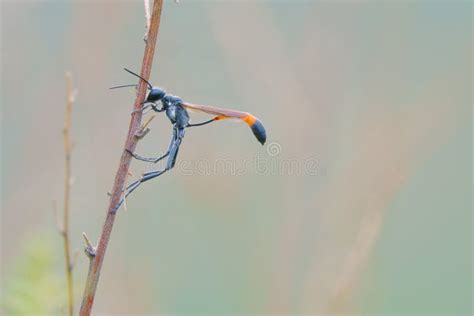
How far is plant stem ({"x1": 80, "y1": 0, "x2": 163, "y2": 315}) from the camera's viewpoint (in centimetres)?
160

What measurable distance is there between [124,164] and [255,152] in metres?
3.49

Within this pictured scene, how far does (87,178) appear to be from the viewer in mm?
4449

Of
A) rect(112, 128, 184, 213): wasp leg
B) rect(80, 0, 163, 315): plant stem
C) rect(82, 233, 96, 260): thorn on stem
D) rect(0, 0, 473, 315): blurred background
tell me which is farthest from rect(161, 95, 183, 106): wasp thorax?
rect(0, 0, 473, 315): blurred background

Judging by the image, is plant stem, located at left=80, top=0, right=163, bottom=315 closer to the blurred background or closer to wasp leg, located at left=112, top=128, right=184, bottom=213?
wasp leg, located at left=112, top=128, right=184, bottom=213

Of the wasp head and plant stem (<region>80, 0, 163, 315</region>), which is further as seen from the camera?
the wasp head

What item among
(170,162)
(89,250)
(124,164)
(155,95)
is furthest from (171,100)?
(89,250)

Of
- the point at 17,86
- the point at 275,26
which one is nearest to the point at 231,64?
the point at 275,26

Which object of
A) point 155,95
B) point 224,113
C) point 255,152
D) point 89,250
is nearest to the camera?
point 89,250

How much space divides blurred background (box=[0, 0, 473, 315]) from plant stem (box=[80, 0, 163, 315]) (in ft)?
5.07

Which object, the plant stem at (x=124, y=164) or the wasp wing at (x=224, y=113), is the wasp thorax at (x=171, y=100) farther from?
the plant stem at (x=124, y=164)

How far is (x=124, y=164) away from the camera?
66.2 inches

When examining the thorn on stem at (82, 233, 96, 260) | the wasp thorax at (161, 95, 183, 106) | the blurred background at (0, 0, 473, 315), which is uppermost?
the wasp thorax at (161, 95, 183, 106)

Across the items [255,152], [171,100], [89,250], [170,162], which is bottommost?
[255,152]

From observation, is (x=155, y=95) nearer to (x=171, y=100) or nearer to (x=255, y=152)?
(x=171, y=100)
